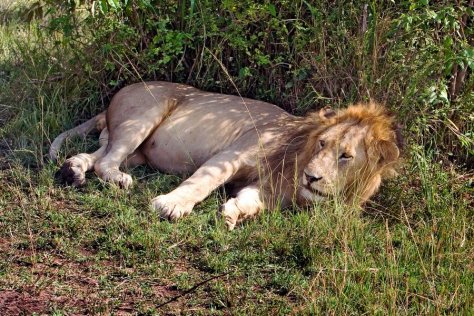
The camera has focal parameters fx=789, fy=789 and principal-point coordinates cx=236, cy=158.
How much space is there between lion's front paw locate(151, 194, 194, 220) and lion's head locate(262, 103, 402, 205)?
62 cm

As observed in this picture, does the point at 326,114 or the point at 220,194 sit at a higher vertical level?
the point at 326,114

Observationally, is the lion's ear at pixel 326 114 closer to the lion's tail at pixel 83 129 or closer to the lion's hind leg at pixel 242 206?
the lion's hind leg at pixel 242 206

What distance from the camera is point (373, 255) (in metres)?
4.07

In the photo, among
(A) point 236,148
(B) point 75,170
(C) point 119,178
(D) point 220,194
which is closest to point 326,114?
(A) point 236,148

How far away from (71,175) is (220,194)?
0.91 m

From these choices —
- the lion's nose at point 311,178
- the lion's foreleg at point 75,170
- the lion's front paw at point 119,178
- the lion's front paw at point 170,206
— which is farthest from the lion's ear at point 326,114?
the lion's foreleg at point 75,170

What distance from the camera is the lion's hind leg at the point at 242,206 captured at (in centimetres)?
438

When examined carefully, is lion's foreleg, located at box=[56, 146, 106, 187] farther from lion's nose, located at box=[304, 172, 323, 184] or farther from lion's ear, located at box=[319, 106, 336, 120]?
lion's ear, located at box=[319, 106, 336, 120]

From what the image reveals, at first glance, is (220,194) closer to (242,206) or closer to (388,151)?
(242,206)

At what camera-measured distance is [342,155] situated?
14.6 ft

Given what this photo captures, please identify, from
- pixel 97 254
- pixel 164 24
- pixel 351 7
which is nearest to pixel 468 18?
pixel 351 7

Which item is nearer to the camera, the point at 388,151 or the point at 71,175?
the point at 388,151

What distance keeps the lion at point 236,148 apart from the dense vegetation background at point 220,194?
127 mm

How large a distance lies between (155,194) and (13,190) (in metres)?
0.82
